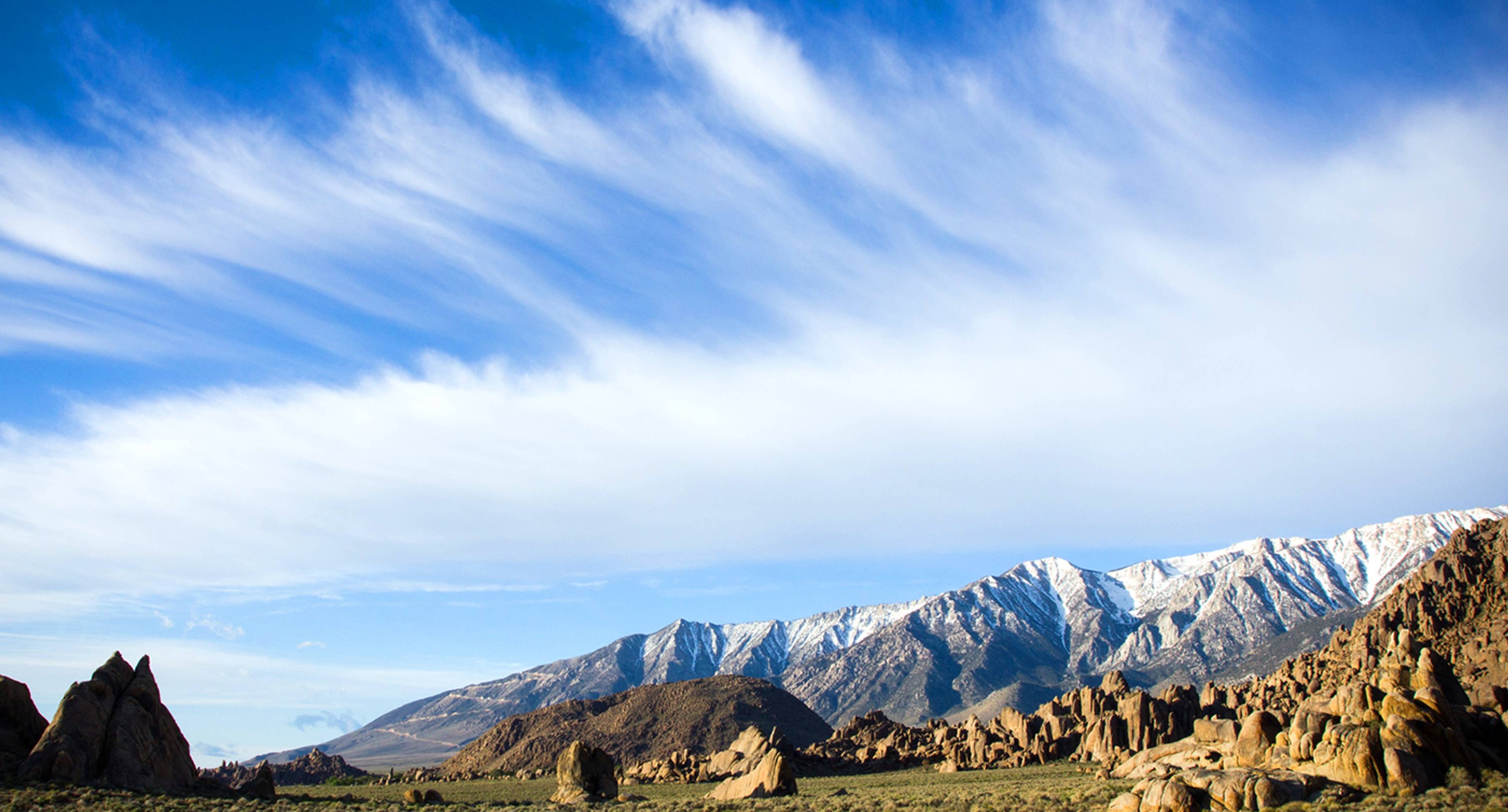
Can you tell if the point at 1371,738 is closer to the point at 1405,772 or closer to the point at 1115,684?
the point at 1405,772

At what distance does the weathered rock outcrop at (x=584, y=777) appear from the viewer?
196 ft

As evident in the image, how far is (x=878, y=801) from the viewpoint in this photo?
4872 cm

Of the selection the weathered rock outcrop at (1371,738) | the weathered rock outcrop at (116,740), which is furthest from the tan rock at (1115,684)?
the weathered rock outcrop at (116,740)

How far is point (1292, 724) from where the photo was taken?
4106cm

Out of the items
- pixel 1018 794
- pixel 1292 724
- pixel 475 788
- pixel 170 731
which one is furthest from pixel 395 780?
A: pixel 1292 724

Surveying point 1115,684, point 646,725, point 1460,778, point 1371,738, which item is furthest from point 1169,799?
point 646,725

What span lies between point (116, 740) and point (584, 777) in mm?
26551

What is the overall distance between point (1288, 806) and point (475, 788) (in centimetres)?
8401

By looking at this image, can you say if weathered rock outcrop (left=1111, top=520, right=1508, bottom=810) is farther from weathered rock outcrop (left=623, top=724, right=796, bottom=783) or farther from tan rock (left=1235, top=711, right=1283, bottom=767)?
weathered rock outcrop (left=623, top=724, right=796, bottom=783)

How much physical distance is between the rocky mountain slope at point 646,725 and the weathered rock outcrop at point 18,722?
8755 cm

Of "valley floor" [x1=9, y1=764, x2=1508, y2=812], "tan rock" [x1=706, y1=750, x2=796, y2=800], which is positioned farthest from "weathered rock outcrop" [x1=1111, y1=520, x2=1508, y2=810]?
"tan rock" [x1=706, y1=750, x2=796, y2=800]

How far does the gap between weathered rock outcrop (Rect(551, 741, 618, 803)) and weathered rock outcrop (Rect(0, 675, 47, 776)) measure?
95.7 ft

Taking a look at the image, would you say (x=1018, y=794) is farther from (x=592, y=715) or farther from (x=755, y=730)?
(x=592, y=715)

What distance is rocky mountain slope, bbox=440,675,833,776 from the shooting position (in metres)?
140
